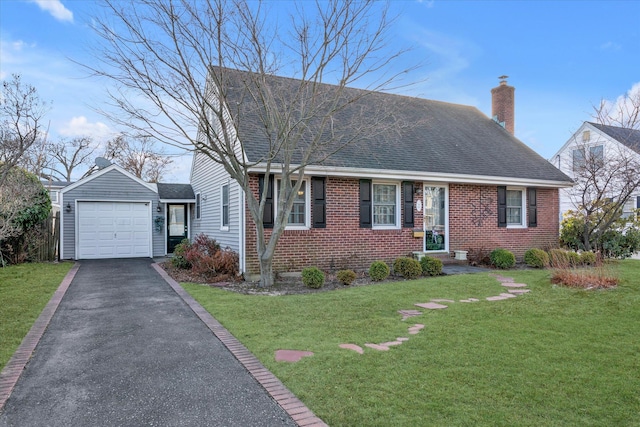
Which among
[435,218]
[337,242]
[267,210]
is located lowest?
[337,242]

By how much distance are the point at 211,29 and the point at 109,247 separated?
10267mm

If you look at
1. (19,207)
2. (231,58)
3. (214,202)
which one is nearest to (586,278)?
(231,58)

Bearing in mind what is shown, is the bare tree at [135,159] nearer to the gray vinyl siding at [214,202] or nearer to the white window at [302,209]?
the gray vinyl siding at [214,202]

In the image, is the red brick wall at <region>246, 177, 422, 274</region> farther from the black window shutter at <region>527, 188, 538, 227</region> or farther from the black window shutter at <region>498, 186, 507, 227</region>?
the black window shutter at <region>527, 188, 538, 227</region>

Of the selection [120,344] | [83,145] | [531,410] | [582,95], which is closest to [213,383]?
[120,344]

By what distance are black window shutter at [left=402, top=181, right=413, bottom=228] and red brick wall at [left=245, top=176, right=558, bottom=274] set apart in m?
0.25

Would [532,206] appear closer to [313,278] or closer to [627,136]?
[627,136]

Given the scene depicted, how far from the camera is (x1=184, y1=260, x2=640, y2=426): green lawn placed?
3.23 metres

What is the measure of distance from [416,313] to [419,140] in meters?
8.61

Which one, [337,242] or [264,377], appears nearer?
[264,377]

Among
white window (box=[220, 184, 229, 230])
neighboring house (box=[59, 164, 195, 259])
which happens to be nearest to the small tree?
neighboring house (box=[59, 164, 195, 259])

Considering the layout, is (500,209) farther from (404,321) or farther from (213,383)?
(213,383)

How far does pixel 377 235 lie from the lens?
1173 cm

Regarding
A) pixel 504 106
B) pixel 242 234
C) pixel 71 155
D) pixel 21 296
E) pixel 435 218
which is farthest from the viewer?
pixel 71 155
